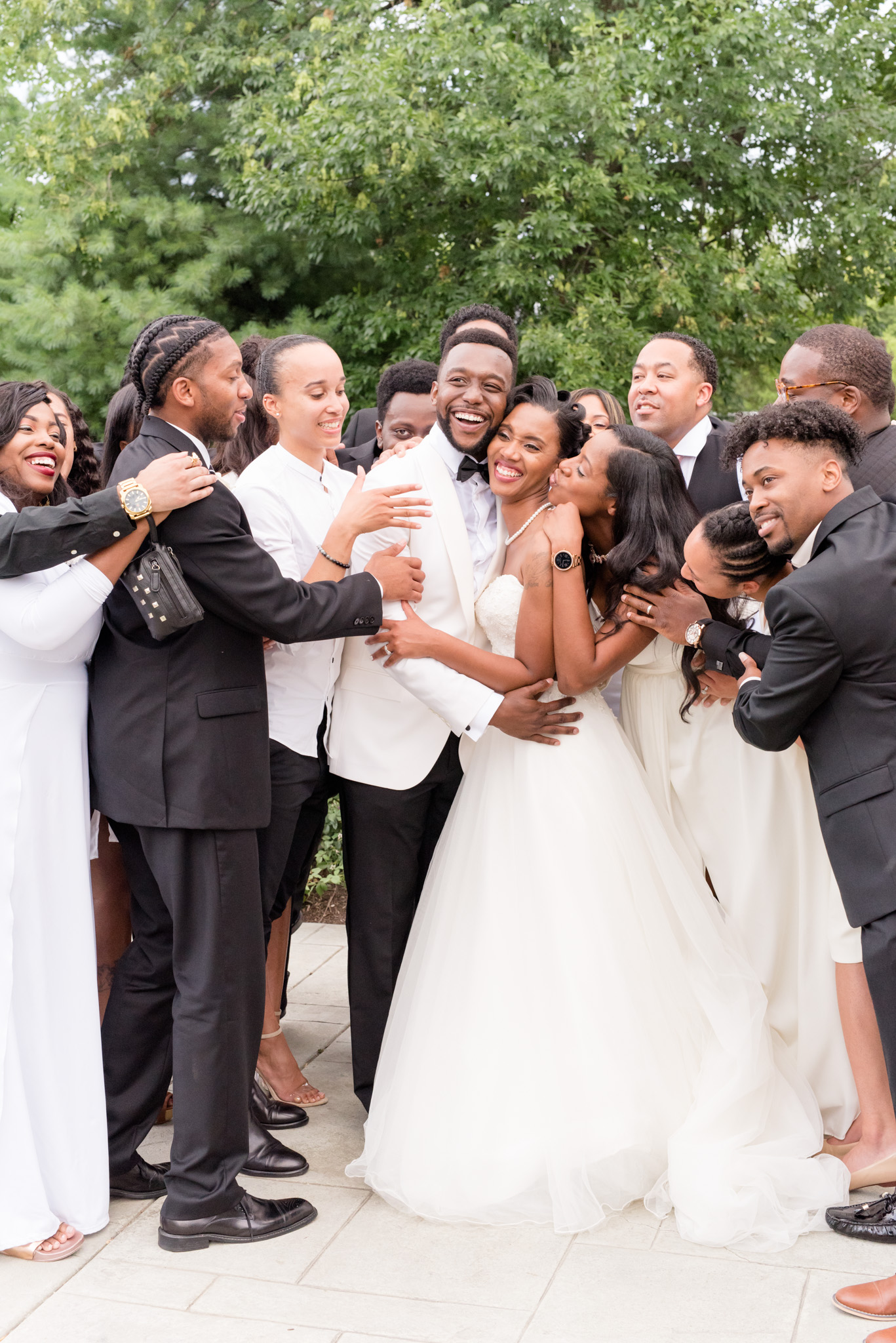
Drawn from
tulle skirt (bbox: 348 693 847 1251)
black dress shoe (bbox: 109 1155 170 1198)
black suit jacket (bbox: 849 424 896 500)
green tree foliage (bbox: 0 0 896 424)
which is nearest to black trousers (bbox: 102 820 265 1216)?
black dress shoe (bbox: 109 1155 170 1198)

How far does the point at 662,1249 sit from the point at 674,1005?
70 cm

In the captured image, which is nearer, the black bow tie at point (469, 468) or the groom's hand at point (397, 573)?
the groom's hand at point (397, 573)

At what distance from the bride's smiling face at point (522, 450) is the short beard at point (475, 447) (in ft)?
0.06

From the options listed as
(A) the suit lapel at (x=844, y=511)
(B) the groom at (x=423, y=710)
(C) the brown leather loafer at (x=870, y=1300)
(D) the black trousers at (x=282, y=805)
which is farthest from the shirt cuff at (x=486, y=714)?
(C) the brown leather loafer at (x=870, y=1300)

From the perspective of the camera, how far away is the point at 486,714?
3795mm

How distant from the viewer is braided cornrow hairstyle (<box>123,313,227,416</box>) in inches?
131

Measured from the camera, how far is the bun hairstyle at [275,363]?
3.97 metres

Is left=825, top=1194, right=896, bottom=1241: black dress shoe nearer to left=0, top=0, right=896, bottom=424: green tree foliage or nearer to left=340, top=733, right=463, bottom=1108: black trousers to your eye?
left=340, top=733, right=463, bottom=1108: black trousers

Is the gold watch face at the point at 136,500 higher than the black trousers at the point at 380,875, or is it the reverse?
the gold watch face at the point at 136,500

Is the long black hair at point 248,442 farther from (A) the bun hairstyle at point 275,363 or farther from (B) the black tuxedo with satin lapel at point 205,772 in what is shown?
(B) the black tuxedo with satin lapel at point 205,772

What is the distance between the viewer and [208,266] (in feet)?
34.1

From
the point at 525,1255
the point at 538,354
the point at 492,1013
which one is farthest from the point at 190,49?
the point at 525,1255

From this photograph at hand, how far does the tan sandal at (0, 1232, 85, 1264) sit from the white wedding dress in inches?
35.5

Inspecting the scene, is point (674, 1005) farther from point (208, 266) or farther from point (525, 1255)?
point (208, 266)
